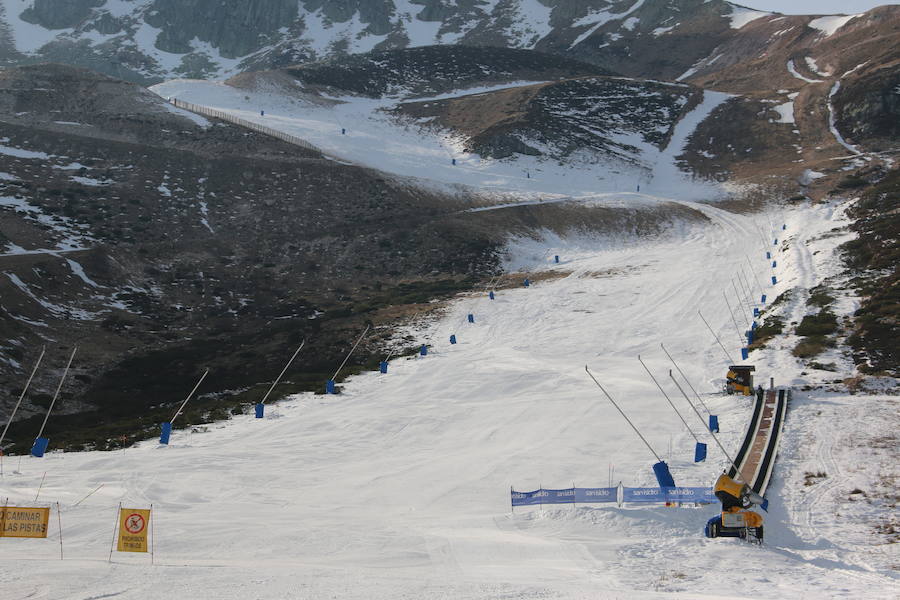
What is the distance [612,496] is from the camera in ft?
73.5

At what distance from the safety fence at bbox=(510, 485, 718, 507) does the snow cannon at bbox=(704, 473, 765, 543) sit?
2.04m

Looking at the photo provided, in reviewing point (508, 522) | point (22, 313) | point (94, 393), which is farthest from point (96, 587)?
point (22, 313)

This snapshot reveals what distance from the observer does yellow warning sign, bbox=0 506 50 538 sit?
723 inches

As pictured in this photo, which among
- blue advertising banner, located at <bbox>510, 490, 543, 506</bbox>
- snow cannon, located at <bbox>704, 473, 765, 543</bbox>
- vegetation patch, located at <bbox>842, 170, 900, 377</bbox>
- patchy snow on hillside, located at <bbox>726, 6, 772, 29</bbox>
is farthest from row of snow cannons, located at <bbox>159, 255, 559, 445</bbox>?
patchy snow on hillside, located at <bbox>726, 6, 772, 29</bbox>

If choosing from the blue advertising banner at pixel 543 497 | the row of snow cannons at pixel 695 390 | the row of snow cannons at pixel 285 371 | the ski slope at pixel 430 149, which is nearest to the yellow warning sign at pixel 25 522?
the row of snow cannons at pixel 285 371

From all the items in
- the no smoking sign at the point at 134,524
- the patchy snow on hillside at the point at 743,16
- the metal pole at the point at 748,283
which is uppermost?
the patchy snow on hillside at the point at 743,16

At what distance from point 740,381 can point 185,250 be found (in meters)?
48.7

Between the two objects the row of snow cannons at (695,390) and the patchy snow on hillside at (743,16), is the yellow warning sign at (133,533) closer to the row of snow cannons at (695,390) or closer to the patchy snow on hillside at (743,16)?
the row of snow cannons at (695,390)

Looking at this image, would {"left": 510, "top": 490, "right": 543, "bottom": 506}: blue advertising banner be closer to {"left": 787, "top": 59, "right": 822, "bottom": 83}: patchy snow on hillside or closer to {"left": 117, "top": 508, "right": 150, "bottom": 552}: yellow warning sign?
{"left": 117, "top": 508, "right": 150, "bottom": 552}: yellow warning sign

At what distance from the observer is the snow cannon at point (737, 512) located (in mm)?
19578

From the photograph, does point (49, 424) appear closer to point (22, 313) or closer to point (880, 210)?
point (22, 313)

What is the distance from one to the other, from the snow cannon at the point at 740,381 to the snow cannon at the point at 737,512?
568 inches

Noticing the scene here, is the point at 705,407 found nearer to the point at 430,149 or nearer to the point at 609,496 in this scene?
the point at 609,496

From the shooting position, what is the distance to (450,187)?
285 feet
